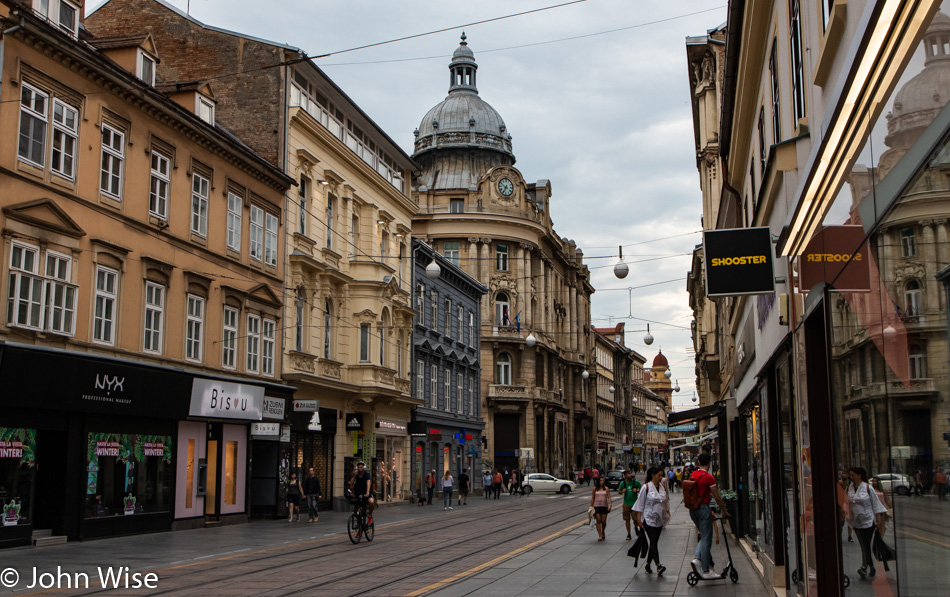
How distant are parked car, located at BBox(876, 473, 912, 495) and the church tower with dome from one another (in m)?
52.9

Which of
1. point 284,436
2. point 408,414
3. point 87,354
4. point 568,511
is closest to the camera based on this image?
point 87,354

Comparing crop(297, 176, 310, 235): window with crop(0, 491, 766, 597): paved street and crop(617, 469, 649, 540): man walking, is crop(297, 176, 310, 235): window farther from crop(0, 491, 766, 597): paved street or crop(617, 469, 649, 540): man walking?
crop(617, 469, 649, 540): man walking

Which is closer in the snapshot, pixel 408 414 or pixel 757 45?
pixel 757 45

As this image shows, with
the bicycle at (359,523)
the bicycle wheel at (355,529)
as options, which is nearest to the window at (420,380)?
the bicycle at (359,523)

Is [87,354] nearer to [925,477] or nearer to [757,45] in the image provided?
[757,45]

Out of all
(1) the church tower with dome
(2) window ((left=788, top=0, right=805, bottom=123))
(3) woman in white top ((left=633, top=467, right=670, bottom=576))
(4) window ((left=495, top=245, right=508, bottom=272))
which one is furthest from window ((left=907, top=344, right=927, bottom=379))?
(4) window ((left=495, top=245, right=508, bottom=272))

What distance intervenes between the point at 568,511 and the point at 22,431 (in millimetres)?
22648

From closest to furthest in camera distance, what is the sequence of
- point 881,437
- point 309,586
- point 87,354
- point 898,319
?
point 898,319 < point 881,437 < point 309,586 < point 87,354

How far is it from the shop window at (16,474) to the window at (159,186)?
22.8 feet

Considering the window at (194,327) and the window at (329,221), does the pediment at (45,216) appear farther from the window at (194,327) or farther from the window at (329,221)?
the window at (329,221)

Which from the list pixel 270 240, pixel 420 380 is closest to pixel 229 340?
pixel 270 240

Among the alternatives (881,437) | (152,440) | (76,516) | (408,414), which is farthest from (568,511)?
(881,437)

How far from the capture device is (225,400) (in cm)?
2728

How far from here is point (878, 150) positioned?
4148mm
